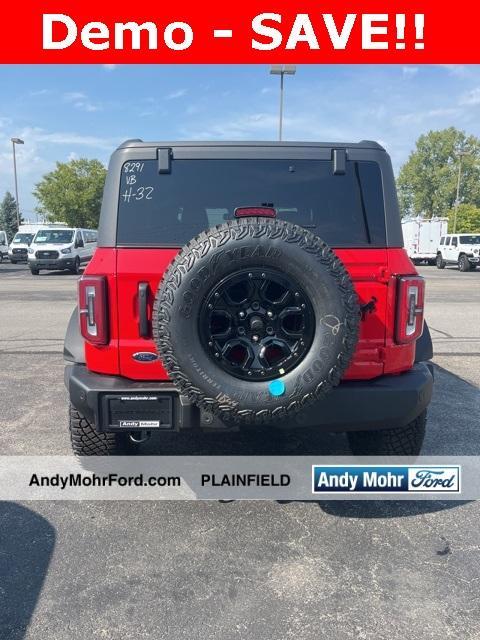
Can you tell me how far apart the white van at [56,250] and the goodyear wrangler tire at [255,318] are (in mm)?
19990

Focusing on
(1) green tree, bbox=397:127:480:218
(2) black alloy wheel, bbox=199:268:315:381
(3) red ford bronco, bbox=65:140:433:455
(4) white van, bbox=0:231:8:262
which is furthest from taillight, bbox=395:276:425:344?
(1) green tree, bbox=397:127:480:218

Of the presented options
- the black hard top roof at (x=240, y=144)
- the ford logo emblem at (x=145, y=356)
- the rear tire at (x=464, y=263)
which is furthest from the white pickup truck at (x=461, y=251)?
the ford logo emblem at (x=145, y=356)

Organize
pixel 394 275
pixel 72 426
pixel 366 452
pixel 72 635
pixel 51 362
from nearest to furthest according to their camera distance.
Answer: pixel 72 635 < pixel 394 275 < pixel 72 426 < pixel 366 452 < pixel 51 362

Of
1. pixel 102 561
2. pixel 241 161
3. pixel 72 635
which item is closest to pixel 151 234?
pixel 241 161

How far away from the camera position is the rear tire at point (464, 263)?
26.3 meters

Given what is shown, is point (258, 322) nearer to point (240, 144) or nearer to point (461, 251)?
point (240, 144)

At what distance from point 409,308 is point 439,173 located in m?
97.4

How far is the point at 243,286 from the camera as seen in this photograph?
2559 millimetres

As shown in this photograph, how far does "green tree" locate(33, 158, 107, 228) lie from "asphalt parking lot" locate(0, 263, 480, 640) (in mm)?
63209

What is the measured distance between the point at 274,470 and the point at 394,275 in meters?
1.57

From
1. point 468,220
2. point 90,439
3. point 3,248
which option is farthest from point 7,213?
point 90,439

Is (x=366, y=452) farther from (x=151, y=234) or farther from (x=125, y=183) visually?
(x=125, y=183)

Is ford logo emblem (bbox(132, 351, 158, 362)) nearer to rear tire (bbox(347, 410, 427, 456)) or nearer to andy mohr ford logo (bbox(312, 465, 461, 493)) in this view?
andy mohr ford logo (bbox(312, 465, 461, 493))

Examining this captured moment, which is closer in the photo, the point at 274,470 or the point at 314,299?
the point at 314,299
